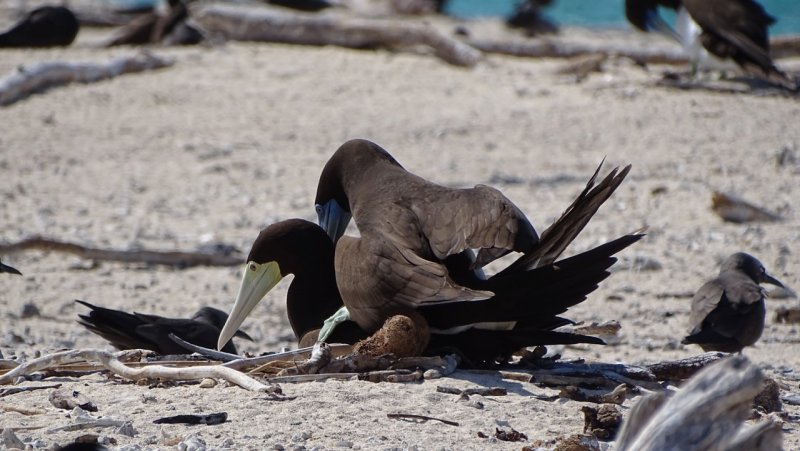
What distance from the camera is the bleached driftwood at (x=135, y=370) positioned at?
5047 millimetres

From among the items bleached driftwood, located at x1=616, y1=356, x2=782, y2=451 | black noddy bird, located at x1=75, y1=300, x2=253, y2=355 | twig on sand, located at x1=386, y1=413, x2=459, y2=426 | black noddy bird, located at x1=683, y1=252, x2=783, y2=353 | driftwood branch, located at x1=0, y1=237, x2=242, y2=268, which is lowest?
driftwood branch, located at x1=0, y1=237, x2=242, y2=268

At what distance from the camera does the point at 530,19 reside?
912 inches

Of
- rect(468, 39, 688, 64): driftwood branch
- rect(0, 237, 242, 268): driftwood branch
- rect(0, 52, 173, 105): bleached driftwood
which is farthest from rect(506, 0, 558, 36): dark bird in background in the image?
rect(0, 237, 242, 268): driftwood branch

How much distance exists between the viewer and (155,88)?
1535cm

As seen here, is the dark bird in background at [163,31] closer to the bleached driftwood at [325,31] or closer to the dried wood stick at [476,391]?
the bleached driftwood at [325,31]

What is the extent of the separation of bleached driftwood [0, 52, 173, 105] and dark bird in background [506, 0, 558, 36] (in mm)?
8410

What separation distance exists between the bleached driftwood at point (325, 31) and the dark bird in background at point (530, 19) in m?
5.62

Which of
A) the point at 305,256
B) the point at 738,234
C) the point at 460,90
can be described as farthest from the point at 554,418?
the point at 460,90

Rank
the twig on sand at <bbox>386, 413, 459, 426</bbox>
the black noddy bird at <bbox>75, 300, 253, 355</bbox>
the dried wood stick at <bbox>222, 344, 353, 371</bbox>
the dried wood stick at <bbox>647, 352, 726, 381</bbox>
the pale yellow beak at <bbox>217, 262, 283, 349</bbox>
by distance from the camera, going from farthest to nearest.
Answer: the black noddy bird at <bbox>75, 300, 253, 355</bbox>, the pale yellow beak at <bbox>217, 262, 283, 349</bbox>, the dried wood stick at <bbox>647, 352, 726, 381</bbox>, the dried wood stick at <bbox>222, 344, 353, 371</bbox>, the twig on sand at <bbox>386, 413, 459, 426</bbox>

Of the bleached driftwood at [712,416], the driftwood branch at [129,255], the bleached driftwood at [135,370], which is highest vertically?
the bleached driftwood at [712,416]

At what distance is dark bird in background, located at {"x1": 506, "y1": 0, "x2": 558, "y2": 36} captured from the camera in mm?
23047

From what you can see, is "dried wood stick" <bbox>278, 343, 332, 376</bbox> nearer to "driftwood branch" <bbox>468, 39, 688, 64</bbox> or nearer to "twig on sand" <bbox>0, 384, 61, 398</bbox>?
"twig on sand" <bbox>0, 384, 61, 398</bbox>

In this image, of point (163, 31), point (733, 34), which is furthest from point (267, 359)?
point (163, 31)

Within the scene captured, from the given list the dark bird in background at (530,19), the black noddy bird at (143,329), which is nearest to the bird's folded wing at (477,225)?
the black noddy bird at (143,329)
